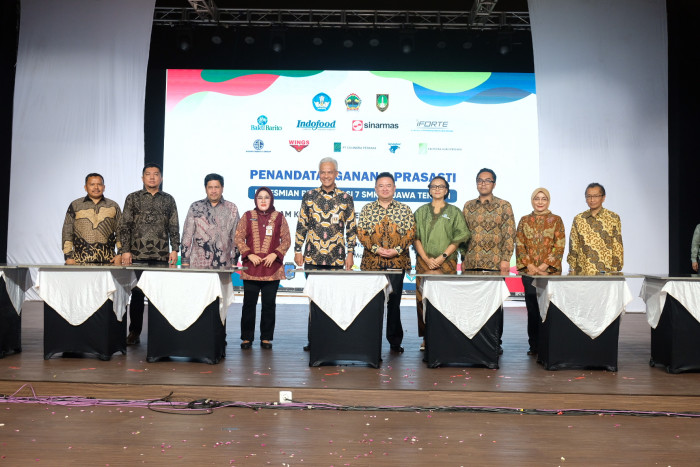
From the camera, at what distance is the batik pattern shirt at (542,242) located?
4.39m

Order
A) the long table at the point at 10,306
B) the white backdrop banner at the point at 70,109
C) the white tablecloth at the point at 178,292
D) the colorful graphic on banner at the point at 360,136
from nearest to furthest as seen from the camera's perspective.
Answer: the white tablecloth at the point at 178,292, the long table at the point at 10,306, the white backdrop banner at the point at 70,109, the colorful graphic on banner at the point at 360,136

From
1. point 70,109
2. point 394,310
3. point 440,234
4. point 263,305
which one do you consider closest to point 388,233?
point 440,234

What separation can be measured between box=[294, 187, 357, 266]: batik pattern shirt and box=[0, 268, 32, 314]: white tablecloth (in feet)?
6.14

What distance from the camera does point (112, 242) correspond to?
4582 millimetres

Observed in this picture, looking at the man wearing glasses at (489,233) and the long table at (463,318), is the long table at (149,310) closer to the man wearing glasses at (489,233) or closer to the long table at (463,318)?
the long table at (463,318)

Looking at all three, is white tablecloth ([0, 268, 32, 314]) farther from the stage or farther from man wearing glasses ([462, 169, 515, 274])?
man wearing glasses ([462, 169, 515, 274])

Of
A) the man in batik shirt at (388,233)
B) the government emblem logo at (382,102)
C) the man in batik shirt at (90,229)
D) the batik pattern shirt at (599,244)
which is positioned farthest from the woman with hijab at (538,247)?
the government emblem logo at (382,102)

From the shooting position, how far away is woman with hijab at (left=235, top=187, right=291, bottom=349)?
14.1 feet

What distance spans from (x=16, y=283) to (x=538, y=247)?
3561 mm

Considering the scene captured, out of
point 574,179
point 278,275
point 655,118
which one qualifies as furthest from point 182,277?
point 655,118

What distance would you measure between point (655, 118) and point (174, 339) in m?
5.83

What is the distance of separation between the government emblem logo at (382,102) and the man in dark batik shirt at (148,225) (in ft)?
12.8

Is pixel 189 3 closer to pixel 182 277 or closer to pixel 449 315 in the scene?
pixel 182 277

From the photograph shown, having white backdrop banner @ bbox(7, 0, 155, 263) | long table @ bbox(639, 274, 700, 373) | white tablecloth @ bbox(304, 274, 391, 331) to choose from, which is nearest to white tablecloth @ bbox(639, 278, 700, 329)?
long table @ bbox(639, 274, 700, 373)
